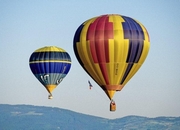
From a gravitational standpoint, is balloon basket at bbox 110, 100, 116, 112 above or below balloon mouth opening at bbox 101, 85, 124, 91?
below

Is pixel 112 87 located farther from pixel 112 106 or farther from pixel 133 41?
pixel 133 41

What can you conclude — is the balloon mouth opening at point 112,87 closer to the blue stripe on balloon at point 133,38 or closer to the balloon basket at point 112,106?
the balloon basket at point 112,106

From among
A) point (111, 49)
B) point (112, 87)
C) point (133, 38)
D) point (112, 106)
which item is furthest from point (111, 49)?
point (112, 106)

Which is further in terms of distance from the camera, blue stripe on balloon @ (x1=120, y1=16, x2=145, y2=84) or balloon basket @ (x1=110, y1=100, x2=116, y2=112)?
blue stripe on balloon @ (x1=120, y1=16, x2=145, y2=84)

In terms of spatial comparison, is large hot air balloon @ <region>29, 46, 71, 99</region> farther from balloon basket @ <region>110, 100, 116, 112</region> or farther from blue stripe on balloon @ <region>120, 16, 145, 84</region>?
balloon basket @ <region>110, 100, 116, 112</region>

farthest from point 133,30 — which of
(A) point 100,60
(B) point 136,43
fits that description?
(A) point 100,60

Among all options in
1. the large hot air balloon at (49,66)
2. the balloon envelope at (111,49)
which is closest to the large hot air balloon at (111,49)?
the balloon envelope at (111,49)

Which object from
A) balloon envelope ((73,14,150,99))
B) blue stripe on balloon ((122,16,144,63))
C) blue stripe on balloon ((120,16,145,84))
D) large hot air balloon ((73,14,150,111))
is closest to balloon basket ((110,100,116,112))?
large hot air balloon ((73,14,150,111))
